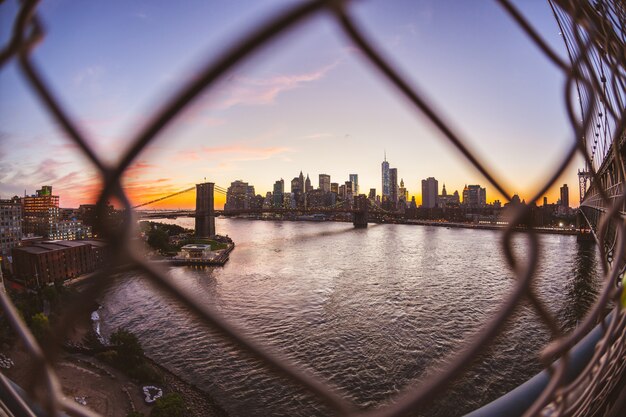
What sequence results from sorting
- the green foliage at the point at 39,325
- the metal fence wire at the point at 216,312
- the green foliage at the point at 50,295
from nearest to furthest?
the metal fence wire at the point at 216,312 < the green foliage at the point at 39,325 < the green foliage at the point at 50,295

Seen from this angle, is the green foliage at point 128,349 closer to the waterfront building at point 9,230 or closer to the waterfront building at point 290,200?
the waterfront building at point 9,230

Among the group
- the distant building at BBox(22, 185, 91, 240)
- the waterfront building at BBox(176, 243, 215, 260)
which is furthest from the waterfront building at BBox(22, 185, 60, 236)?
the waterfront building at BBox(176, 243, 215, 260)

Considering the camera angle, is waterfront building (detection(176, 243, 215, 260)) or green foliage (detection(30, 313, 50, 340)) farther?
waterfront building (detection(176, 243, 215, 260))

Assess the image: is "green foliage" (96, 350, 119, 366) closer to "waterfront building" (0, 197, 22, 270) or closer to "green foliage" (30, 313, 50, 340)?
"green foliage" (30, 313, 50, 340)

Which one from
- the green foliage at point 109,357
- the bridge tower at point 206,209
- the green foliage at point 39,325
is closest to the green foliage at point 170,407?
the green foliage at point 109,357

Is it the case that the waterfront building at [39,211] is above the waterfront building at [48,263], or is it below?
above

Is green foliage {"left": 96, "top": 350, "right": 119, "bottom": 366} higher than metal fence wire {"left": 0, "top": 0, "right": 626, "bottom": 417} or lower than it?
lower
